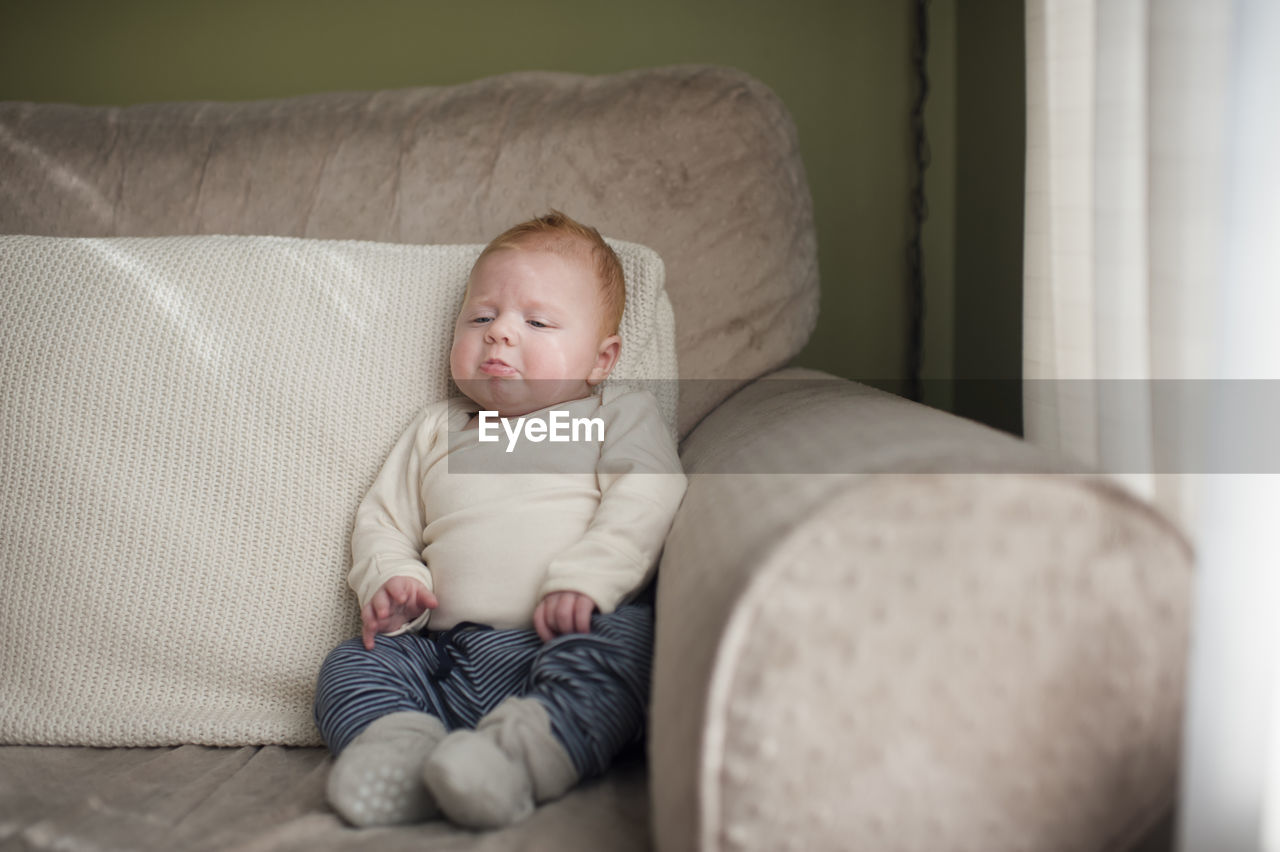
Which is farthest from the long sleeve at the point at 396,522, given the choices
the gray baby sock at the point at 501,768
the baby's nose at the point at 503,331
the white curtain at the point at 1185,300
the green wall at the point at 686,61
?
the green wall at the point at 686,61

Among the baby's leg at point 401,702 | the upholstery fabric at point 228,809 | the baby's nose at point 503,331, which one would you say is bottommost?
the upholstery fabric at point 228,809

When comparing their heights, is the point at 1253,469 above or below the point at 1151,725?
above

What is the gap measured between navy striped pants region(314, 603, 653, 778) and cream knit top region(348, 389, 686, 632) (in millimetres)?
30

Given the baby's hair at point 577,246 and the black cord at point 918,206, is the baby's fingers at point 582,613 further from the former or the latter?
the black cord at point 918,206

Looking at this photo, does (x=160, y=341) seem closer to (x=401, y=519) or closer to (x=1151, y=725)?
(x=401, y=519)

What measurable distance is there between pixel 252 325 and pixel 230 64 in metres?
0.95

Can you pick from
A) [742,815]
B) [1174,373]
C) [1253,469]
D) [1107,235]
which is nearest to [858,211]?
[1107,235]

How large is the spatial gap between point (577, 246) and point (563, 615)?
421mm

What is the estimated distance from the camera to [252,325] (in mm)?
969

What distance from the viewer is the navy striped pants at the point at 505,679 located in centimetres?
69

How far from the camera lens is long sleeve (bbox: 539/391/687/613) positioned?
2.61 feet

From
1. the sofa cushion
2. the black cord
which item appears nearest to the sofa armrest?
the sofa cushion

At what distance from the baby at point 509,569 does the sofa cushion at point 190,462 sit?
2.5 inches

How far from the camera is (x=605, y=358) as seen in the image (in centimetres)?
103
